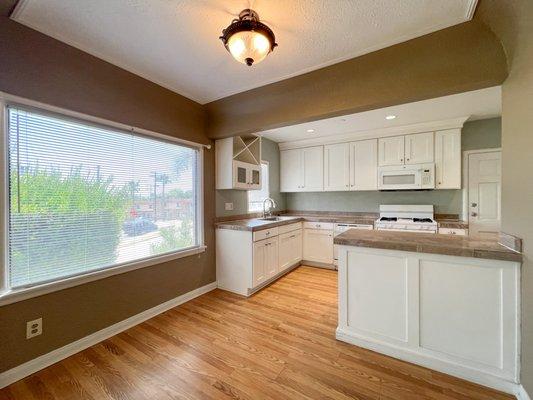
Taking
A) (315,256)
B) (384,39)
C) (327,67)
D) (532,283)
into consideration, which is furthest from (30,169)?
(315,256)

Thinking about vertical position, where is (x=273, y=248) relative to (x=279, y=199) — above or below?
below

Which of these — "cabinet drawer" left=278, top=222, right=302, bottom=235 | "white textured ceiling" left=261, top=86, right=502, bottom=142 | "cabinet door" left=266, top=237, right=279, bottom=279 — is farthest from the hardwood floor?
"white textured ceiling" left=261, top=86, right=502, bottom=142

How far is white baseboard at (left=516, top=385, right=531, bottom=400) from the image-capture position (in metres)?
1.34

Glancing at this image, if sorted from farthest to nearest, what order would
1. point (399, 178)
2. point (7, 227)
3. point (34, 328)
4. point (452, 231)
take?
1. point (399, 178)
2. point (452, 231)
3. point (34, 328)
4. point (7, 227)

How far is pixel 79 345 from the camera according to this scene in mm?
1902

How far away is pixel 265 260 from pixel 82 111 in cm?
259

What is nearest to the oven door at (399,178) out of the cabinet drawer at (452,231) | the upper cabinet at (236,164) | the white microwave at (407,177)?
the white microwave at (407,177)

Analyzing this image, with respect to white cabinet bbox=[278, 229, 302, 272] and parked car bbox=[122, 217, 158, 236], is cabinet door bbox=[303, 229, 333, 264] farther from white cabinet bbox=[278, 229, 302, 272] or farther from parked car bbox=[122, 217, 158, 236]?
parked car bbox=[122, 217, 158, 236]

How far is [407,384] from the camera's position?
1535 mm

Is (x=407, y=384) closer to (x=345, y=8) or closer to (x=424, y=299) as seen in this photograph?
(x=424, y=299)

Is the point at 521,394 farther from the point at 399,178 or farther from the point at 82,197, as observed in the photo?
the point at 82,197

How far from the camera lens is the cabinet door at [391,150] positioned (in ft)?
12.5

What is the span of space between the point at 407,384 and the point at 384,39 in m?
2.62

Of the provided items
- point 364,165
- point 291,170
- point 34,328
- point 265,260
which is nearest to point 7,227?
point 34,328
